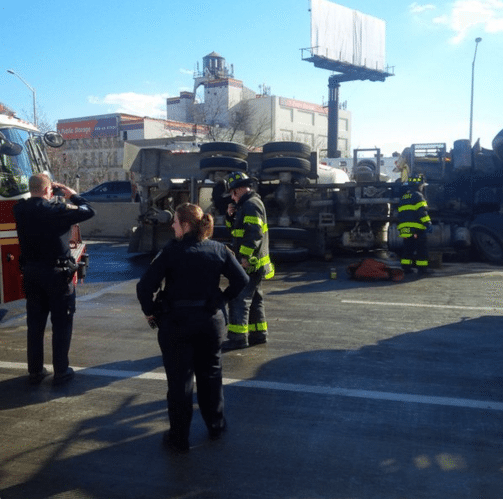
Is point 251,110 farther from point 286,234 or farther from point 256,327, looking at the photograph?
point 256,327

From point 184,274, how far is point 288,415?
1.40m

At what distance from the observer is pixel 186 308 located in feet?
13.3

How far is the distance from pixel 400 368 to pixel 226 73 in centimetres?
7941

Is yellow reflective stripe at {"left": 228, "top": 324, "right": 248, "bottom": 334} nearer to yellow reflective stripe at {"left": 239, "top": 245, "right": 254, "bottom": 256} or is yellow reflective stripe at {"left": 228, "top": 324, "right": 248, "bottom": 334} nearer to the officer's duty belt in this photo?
yellow reflective stripe at {"left": 239, "top": 245, "right": 254, "bottom": 256}

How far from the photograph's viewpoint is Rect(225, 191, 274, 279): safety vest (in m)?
6.29

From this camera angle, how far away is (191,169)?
46.5ft

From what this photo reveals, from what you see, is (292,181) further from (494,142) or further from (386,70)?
(386,70)

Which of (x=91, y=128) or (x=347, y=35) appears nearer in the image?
(x=347, y=35)

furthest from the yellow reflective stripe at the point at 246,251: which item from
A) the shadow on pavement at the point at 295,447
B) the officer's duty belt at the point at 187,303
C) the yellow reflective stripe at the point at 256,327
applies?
the officer's duty belt at the point at 187,303

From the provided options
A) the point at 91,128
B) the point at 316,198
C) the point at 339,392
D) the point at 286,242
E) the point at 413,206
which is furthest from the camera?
the point at 91,128

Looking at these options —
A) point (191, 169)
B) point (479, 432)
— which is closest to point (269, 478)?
point (479, 432)

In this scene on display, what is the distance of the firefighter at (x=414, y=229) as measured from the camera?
38.3 ft

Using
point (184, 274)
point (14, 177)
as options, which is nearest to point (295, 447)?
point (184, 274)

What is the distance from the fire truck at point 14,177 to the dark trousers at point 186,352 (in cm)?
351
